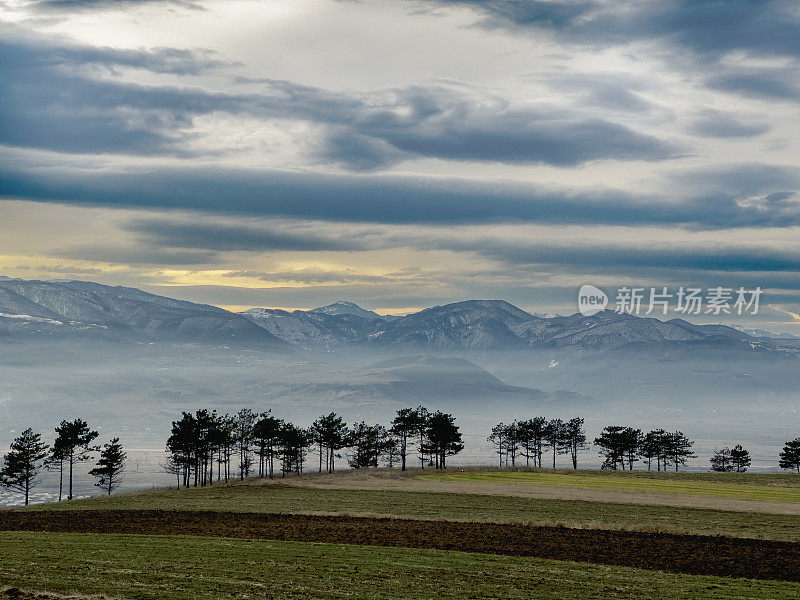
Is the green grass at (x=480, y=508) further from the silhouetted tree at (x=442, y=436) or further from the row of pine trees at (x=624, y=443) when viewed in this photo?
the row of pine trees at (x=624, y=443)

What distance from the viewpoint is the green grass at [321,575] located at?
107 ft

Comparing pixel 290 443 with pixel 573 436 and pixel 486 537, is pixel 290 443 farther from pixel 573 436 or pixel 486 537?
pixel 486 537

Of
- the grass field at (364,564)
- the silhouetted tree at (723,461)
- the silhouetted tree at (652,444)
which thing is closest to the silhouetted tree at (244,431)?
the grass field at (364,564)

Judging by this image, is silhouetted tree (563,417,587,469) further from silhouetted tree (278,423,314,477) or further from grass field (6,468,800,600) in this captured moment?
grass field (6,468,800,600)

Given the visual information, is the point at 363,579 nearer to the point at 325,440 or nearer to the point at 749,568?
the point at 749,568

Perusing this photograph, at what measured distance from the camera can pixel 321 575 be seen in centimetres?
3638

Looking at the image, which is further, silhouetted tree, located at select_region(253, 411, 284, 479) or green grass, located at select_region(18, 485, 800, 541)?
silhouetted tree, located at select_region(253, 411, 284, 479)

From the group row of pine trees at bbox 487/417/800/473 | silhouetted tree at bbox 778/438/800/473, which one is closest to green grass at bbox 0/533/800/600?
row of pine trees at bbox 487/417/800/473

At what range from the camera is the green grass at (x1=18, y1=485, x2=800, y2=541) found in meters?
58.7

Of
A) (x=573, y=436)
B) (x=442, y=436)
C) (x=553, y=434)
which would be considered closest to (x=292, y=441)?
(x=442, y=436)

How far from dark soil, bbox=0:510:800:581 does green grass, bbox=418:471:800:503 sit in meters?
43.0

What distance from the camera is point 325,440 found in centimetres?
15375

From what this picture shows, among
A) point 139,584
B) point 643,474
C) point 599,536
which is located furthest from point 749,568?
point 643,474

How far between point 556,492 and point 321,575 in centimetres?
6143
